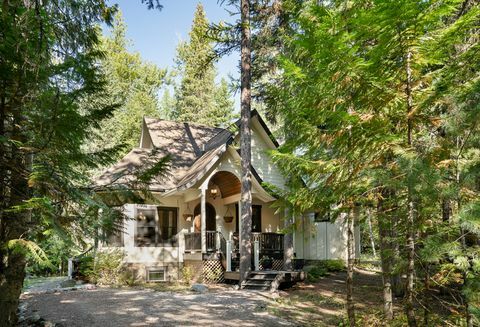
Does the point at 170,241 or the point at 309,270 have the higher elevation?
the point at 170,241

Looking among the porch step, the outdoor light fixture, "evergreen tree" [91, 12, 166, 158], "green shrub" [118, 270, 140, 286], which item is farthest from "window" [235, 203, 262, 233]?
"evergreen tree" [91, 12, 166, 158]

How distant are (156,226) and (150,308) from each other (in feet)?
22.8

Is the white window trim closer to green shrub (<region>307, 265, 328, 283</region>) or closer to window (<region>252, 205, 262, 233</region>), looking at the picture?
window (<region>252, 205, 262, 233</region>)

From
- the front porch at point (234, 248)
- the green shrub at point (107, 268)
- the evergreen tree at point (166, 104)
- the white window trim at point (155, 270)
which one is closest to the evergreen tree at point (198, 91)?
the evergreen tree at point (166, 104)

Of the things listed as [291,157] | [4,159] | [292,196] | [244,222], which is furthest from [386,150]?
[244,222]

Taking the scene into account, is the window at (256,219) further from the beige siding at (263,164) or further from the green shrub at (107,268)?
the green shrub at (107,268)

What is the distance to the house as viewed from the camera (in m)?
15.8

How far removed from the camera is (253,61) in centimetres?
1869

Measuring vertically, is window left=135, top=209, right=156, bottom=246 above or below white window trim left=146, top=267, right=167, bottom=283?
above

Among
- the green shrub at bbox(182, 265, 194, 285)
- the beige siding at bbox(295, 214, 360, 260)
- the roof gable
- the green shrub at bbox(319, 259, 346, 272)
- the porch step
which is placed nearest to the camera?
the porch step

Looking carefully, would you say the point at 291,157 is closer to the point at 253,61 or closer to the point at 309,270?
the point at 309,270

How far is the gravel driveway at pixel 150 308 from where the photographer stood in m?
8.66

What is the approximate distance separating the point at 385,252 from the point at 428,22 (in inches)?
153

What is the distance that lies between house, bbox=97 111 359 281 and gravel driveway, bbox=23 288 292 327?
3245mm
